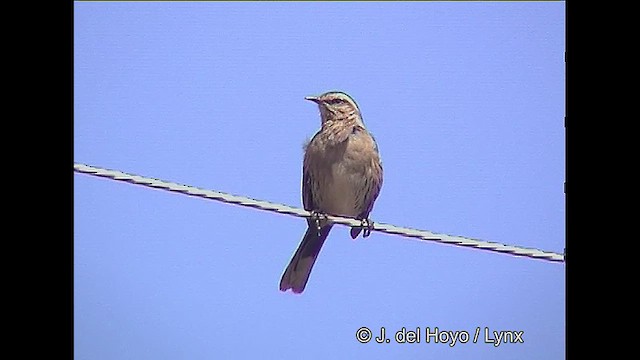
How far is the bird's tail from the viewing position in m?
4.24

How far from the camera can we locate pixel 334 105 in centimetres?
433

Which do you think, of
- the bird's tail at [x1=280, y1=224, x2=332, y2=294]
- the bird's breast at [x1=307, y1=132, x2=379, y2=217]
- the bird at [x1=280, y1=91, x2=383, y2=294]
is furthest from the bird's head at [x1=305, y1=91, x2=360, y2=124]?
the bird's tail at [x1=280, y1=224, x2=332, y2=294]

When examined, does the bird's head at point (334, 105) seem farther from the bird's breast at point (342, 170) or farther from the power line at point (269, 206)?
the power line at point (269, 206)

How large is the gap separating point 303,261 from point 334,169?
0.49 meters

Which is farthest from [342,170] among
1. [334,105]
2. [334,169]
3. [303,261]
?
[303,261]

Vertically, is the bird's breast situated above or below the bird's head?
below

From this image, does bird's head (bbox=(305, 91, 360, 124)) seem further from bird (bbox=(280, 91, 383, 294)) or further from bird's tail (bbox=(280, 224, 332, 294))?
bird's tail (bbox=(280, 224, 332, 294))

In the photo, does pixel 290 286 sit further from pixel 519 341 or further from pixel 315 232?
pixel 519 341

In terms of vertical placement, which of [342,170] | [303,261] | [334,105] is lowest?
[303,261]

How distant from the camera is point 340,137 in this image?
4.27m

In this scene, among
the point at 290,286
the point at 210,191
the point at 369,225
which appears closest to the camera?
the point at 210,191

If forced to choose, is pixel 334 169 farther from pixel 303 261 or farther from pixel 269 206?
pixel 269 206

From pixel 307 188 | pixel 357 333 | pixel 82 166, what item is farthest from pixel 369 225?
pixel 82 166

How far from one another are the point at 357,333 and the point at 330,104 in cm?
116
